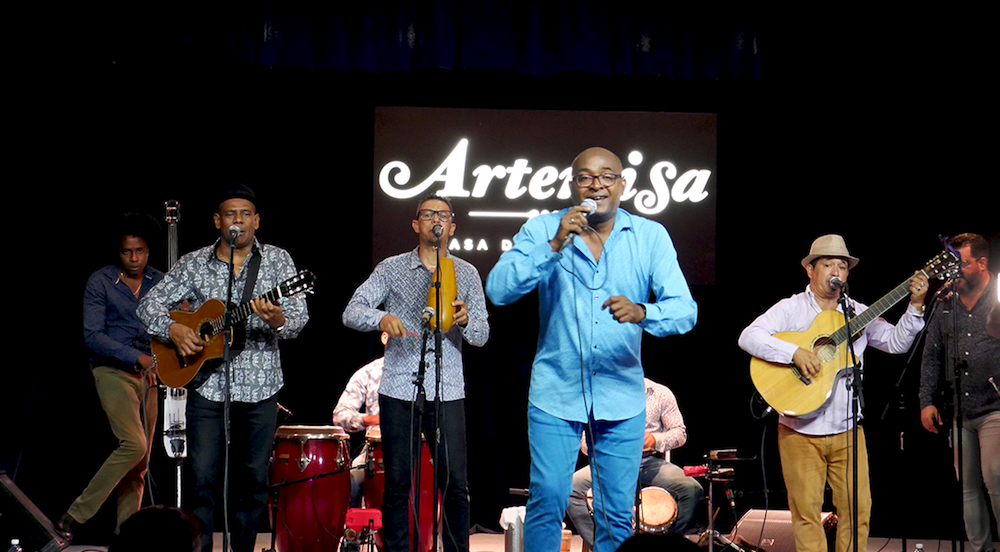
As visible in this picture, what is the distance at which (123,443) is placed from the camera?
641 centimetres

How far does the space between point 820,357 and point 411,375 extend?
2.62m

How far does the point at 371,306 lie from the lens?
5348 millimetres

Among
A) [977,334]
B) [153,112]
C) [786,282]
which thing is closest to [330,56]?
[153,112]

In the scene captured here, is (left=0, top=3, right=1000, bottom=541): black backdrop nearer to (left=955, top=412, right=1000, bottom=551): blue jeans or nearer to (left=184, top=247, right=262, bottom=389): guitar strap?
(left=955, top=412, right=1000, bottom=551): blue jeans

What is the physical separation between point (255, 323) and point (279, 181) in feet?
10.8

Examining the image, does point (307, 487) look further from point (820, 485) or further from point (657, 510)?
point (820, 485)

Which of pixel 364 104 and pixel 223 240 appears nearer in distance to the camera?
pixel 223 240

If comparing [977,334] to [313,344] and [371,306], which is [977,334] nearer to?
[371,306]

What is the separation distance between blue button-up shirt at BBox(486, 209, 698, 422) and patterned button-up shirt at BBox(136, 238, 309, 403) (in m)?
1.69

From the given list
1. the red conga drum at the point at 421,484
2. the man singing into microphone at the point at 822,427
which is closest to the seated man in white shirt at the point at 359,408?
the red conga drum at the point at 421,484

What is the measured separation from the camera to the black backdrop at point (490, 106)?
25.1 feet

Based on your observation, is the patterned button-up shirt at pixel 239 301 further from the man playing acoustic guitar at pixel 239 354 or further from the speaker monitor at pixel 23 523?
the speaker monitor at pixel 23 523

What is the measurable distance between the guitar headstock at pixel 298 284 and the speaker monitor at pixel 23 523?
7.74 feet

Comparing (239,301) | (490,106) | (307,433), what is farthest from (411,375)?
(490,106)
